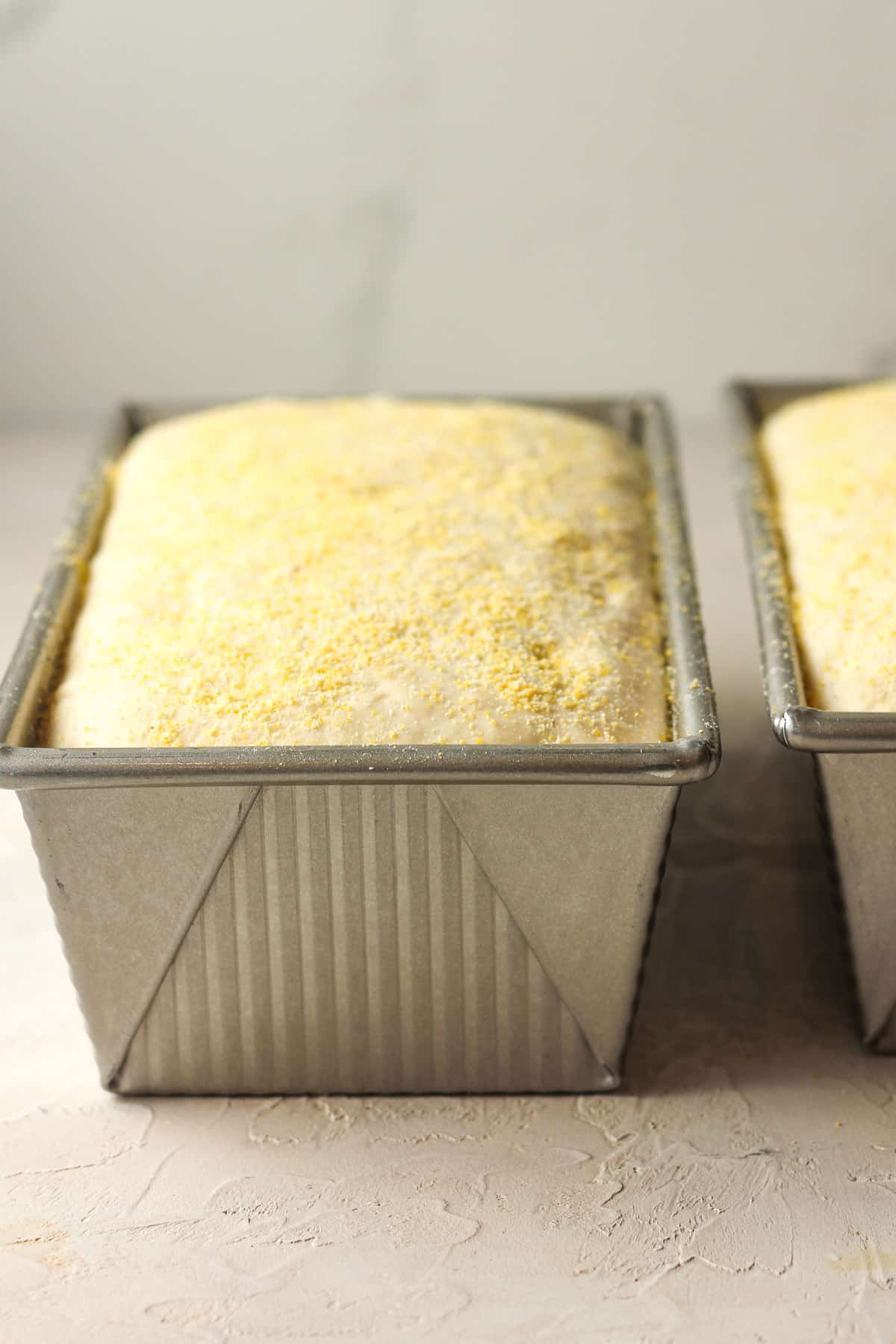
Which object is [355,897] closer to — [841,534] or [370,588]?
[370,588]

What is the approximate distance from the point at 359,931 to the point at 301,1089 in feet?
0.58

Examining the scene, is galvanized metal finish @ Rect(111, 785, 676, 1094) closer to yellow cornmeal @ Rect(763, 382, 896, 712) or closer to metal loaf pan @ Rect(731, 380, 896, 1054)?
metal loaf pan @ Rect(731, 380, 896, 1054)

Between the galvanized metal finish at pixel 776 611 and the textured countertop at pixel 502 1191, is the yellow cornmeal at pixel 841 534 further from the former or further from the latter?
the textured countertop at pixel 502 1191

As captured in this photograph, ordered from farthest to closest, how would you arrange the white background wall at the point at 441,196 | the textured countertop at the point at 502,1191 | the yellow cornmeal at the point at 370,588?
the white background wall at the point at 441,196 → the yellow cornmeal at the point at 370,588 → the textured countertop at the point at 502,1191

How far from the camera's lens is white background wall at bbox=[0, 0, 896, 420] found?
234 centimetres

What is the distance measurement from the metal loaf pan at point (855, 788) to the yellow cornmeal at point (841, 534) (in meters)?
0.03

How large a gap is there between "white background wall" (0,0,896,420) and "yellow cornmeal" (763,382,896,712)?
0.77 meters

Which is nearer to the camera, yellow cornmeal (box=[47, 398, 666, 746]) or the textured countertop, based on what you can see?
the textured countertop

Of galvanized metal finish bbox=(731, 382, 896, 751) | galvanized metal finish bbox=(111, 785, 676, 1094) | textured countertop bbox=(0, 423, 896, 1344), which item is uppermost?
galvanized metal finish bbox=(731, 382, 896, 751)

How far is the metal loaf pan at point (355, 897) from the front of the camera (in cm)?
110

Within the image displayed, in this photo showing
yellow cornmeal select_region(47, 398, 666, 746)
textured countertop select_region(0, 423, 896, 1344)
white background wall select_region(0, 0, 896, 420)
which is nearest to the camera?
textured countertop select_region(0, 423, 896, 1344)

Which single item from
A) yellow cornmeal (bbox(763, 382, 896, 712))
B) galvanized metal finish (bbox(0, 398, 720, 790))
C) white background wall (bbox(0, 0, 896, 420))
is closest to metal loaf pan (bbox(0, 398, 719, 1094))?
galvanized metal finish (bbox(0, 398, 720, 790))

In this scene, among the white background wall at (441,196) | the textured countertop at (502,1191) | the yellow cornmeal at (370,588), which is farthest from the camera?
the white background wall at (441,196)

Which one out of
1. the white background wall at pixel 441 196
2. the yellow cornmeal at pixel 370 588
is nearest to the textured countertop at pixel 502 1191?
the yellow cornmeal at pixel 370 588
